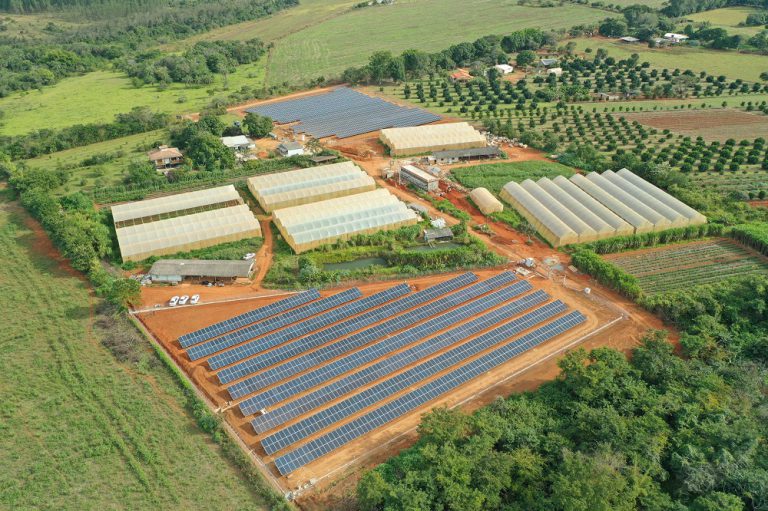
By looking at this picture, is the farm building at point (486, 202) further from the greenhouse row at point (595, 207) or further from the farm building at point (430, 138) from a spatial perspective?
the farm building at point (430, 138)

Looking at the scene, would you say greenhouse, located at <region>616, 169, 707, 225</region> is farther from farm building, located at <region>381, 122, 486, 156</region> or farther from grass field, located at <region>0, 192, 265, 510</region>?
grass field, located at <region>0, 192, 265, 510</region>

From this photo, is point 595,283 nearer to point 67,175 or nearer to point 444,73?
point 67,175

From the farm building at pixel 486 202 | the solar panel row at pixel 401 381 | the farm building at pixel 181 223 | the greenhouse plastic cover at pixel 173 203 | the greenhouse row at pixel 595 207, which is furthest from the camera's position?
the farm building at pixel 486 202

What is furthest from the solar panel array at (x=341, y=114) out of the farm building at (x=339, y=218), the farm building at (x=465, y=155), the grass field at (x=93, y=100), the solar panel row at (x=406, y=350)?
the solar panel row at (x=406, y=350)

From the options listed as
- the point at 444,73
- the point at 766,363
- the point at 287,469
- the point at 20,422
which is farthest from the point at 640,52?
the point at 20,422

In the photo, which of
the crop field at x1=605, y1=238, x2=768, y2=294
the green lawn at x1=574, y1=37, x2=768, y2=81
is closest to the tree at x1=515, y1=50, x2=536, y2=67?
the green lawn at x1=574, y1=37, x2=768, y2=81
